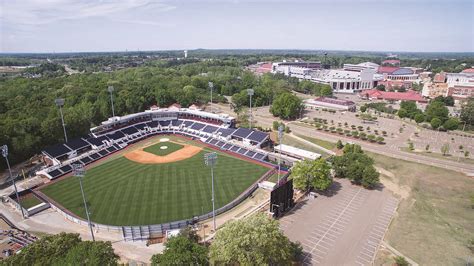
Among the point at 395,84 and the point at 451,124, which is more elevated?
the point at 395,84

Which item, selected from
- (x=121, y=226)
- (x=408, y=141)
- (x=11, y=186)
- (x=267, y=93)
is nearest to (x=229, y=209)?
(x=121, y=226)

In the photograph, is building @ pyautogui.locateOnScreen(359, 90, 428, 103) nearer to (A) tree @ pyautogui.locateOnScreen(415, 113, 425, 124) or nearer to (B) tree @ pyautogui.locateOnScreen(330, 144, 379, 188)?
(A) tree @ pyautogui.locateOnScreen(415, 113, 425, 124)

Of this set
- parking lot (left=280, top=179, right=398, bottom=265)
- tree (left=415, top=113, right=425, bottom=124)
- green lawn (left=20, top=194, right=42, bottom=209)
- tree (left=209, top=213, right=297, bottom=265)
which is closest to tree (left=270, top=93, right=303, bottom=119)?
tree (left=415, top=113, right=425, bottom=124)

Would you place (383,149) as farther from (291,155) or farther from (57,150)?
(57,150)

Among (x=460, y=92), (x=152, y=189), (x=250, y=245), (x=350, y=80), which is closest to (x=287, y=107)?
(x=152, y=189)

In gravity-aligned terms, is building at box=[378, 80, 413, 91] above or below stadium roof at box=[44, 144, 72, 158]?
above

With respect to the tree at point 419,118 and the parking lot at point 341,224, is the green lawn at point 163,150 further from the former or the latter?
the tree at point 419,118
